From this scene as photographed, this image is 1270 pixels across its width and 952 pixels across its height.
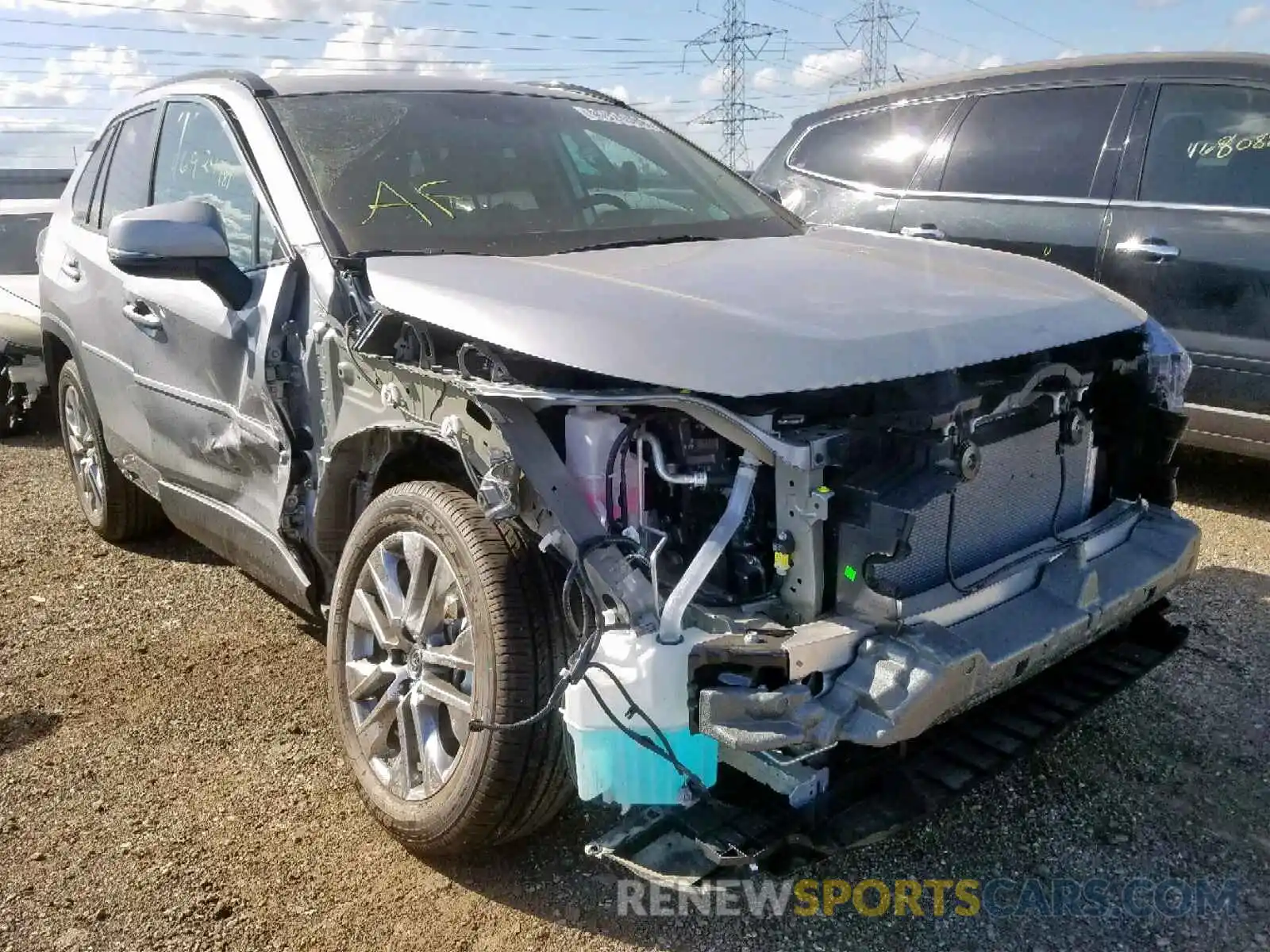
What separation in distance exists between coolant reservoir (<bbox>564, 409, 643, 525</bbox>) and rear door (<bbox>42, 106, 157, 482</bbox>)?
221 centimetres

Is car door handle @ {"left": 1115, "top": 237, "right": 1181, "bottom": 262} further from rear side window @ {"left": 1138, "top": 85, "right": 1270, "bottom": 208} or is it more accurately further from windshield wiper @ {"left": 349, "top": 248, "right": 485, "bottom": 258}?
windshield wiper @ {"left": 349, "top": 248, "right": 485, "bottom": 258}

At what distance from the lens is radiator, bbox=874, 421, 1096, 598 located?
2459mm

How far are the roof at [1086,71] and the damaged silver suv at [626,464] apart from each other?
2.53 m

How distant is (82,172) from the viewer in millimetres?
4832

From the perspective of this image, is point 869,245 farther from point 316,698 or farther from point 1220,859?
point 316,698

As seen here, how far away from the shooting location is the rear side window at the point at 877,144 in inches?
233

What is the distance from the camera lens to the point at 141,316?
12.3 feet

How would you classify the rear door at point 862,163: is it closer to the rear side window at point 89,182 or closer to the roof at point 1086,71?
the roof at point 1086,71

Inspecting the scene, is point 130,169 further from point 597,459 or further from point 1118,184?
point 1118,184

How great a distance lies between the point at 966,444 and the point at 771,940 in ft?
3.81

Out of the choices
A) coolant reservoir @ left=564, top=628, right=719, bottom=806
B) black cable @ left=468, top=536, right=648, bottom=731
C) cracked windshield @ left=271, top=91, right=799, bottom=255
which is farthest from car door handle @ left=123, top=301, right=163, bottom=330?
coolant reservoir @ left=564, top=628, right=719, bottom=806

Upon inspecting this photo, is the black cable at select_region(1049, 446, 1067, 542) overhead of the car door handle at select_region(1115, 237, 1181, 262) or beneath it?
beneath

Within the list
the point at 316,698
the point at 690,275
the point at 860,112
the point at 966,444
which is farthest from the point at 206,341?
the point at 860,112

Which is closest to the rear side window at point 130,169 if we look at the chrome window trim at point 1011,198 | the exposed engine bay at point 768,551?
the exposed engine bay at point 768,551
